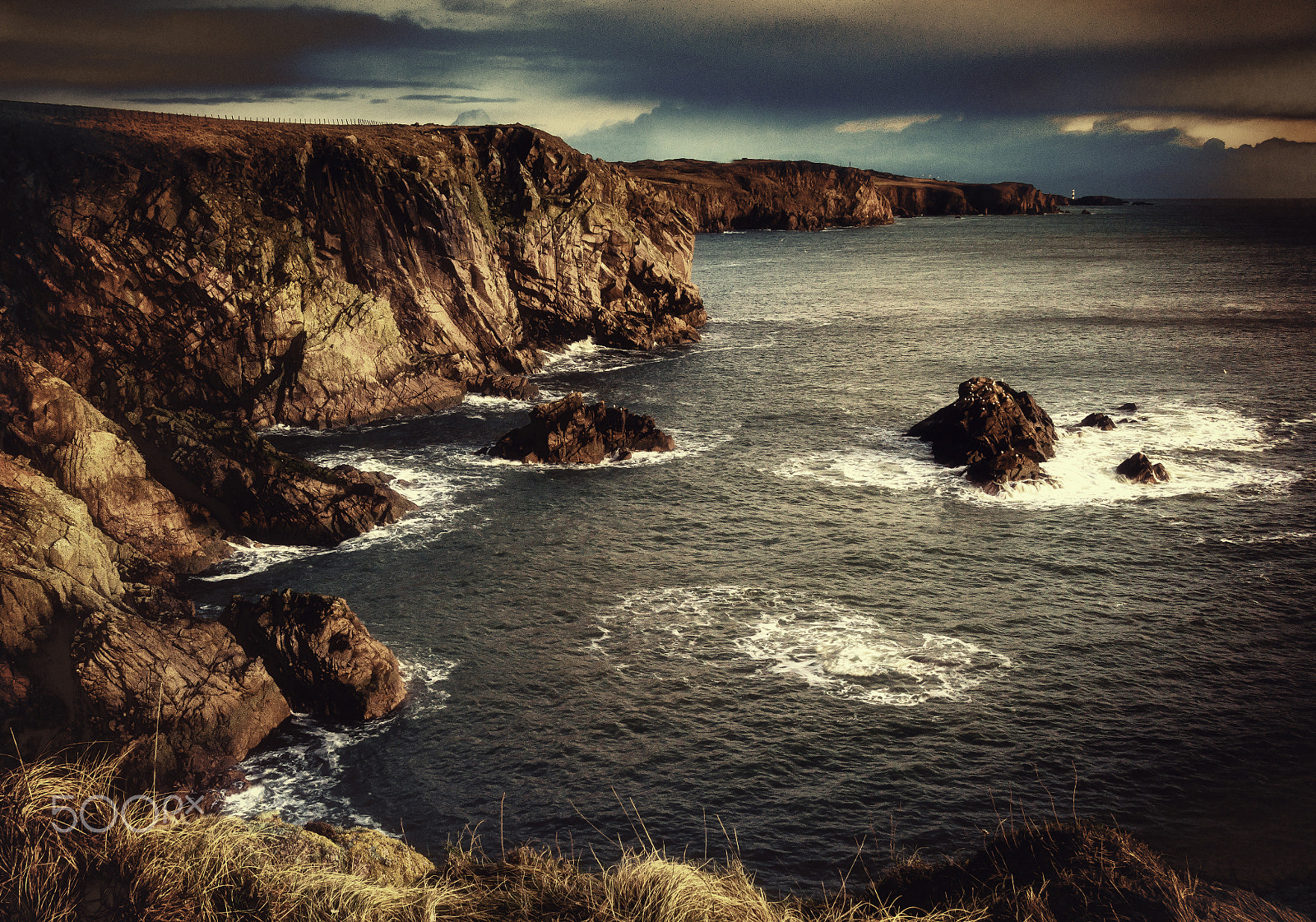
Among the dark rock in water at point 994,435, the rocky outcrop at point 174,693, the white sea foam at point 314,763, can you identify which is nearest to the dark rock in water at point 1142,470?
the dark rock in water at point 994,435

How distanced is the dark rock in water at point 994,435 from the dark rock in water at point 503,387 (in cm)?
3049

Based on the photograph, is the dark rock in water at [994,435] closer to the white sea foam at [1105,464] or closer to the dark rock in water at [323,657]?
the white sea foam at [1105,464]

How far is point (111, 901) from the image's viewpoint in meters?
11.8

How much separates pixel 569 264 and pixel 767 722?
62.4m

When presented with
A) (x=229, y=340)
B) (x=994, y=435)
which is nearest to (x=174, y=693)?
(x=229, y=340)

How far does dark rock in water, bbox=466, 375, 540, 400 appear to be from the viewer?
2714 inches

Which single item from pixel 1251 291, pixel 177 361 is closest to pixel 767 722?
pixel 177 361

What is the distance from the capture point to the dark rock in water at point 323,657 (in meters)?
28.5

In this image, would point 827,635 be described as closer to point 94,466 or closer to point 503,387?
point 94,466

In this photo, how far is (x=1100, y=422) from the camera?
56.2 meters

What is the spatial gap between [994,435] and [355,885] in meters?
45.0

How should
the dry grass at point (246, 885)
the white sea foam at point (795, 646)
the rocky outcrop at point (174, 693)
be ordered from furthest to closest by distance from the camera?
the white sea foam at point (795, 646)
the rocky outcrop at point (174, 693)
the dry grass at point (246, 885)

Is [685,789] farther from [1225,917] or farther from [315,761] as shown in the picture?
[1225,917]

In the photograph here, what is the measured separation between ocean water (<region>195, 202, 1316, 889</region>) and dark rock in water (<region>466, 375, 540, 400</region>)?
8.22 ft
